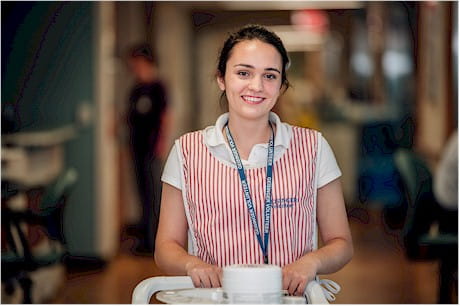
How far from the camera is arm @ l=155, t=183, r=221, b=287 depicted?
2.21m

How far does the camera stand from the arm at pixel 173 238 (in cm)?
221

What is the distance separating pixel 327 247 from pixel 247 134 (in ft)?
1.13

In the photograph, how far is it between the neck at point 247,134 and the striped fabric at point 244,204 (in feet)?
0.20

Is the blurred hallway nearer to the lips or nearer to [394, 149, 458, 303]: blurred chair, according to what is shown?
[394, 149, 458, 303]: blurred chair

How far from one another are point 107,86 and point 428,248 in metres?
3.40

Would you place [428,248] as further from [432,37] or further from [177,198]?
[432,37]

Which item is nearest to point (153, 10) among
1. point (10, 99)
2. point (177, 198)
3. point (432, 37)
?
point (432, 37)

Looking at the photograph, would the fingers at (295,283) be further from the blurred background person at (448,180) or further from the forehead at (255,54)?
the blurred background person at (448,180)

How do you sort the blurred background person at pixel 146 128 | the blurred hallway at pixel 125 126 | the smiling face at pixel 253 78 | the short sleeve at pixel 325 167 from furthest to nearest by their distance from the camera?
1. the blurred background person at pixel 146 128
2. the blurred hallway at pixel 125 126
3. the short sleeve at pixel 325 167
4. the smiling face at pixel 253 78

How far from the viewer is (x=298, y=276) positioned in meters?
2.07

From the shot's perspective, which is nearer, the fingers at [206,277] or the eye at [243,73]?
the fingers at [206,277]

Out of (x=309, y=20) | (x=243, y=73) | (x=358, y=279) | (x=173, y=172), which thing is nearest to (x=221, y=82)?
(x=243, y=73)

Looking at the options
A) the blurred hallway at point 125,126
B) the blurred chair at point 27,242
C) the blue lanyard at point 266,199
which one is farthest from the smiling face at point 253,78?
the blurred chair at point 27,242

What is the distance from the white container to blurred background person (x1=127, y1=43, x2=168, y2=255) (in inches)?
222
